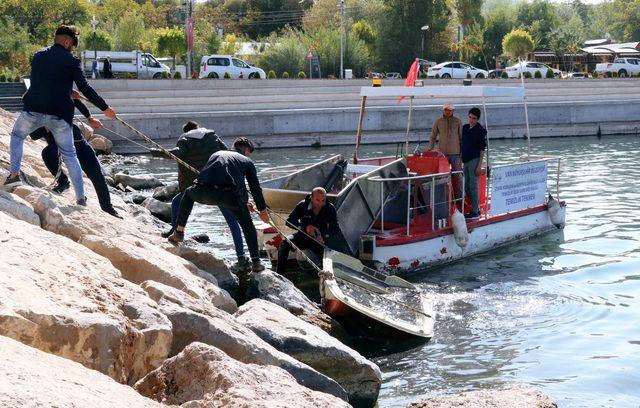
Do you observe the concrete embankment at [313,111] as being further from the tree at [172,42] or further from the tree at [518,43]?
the tree at [518,43]

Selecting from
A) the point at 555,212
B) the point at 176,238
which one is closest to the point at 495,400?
the point at 176,238

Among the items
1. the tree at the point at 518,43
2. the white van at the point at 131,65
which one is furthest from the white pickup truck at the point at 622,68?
the white van at the point at 131,65

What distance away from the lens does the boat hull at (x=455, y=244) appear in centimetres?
1358

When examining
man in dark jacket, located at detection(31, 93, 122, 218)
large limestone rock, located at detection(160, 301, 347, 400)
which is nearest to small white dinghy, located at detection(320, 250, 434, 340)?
man in dark jacket, located at detection(31, 93, 122, 218)

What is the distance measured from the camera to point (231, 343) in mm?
7184

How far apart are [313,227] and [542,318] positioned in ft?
9.81

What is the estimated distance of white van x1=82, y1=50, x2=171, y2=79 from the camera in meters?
48.4

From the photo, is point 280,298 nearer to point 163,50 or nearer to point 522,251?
point 522,251

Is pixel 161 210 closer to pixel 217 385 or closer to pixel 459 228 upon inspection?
pixel 459 228

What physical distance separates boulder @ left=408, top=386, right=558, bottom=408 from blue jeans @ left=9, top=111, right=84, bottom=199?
4522 millimetres

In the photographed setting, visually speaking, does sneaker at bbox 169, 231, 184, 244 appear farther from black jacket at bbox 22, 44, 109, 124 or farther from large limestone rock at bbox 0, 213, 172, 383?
large limestone rock at bbox 0, 213, 172, 383

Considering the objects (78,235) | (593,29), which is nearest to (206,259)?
(78,235)

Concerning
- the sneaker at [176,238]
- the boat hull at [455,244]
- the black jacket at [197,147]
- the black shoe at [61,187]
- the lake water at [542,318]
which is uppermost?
the black jacket at [197,147]

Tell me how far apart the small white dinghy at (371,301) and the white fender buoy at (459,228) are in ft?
8.15
